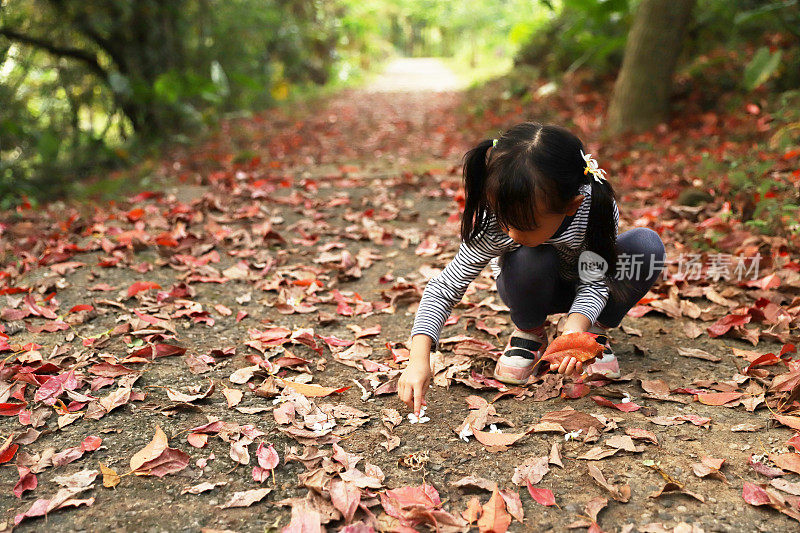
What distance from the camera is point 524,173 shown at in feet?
5.84

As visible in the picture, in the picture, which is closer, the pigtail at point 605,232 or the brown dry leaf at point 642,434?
the brown dry leaf at point 642,434

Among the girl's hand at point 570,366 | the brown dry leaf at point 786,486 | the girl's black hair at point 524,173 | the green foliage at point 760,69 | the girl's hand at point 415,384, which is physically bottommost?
the brown dry leaf at point 786,486

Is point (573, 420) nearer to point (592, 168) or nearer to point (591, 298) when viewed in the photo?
point (591, 298)

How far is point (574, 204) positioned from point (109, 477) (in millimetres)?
1564

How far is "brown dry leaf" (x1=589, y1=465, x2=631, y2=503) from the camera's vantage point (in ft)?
5.59

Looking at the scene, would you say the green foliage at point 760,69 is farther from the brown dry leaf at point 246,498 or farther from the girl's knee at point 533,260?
the brown dry leaf at point 246,498

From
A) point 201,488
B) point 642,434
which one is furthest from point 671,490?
point 201,488

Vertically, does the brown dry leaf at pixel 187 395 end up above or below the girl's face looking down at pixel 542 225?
below

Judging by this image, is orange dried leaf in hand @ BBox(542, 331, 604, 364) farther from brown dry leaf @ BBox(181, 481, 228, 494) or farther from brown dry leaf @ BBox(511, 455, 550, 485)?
brown dry leaf @ BBox(181, 481, 228, 494)

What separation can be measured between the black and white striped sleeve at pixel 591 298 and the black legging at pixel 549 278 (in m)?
0.09

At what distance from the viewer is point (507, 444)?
6.41ft

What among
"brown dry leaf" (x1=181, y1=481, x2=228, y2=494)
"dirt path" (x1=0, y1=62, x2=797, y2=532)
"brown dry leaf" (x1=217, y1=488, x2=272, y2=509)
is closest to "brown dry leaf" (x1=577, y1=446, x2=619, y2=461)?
"dirt path" (x1=0, y1=62, x2=797, y2=532)

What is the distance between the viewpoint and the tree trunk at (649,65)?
578cm

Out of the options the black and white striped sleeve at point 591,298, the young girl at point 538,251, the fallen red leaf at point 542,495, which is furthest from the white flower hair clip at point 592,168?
the fallen red leaf at point 542,495
